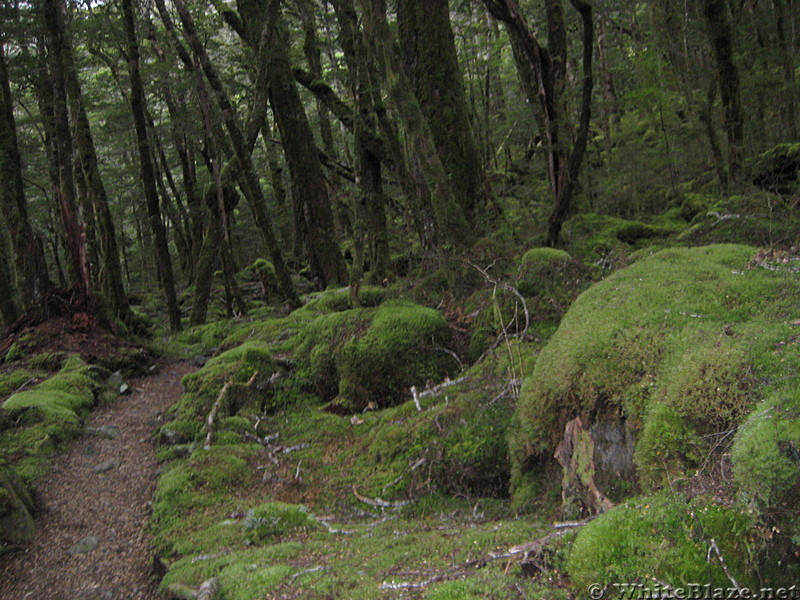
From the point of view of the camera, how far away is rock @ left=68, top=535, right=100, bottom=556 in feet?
15.1

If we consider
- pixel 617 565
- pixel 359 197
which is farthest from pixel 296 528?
pixel 359 197

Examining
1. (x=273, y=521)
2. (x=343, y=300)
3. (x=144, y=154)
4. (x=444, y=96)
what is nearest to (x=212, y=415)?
(x=273, y=521)

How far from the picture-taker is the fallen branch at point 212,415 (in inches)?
235

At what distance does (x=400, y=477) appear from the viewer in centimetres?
466

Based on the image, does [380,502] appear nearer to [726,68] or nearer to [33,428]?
[33,428]

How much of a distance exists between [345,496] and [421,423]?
3.01 feet

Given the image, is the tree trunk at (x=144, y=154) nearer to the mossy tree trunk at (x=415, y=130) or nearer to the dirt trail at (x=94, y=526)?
the dirt trail at (x=94, y=526)

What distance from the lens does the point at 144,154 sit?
44.0ft

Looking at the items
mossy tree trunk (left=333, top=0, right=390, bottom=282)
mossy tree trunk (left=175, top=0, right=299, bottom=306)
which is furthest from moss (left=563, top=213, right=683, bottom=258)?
mossy tree trunk (left=175, top=0, right=299, bottom=306)

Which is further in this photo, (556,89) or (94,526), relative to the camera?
(556,89)

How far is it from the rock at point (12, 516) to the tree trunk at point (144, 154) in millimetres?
9370

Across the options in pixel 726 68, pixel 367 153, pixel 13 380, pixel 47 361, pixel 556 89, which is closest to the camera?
pixel 13 380

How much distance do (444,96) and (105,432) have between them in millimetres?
6971

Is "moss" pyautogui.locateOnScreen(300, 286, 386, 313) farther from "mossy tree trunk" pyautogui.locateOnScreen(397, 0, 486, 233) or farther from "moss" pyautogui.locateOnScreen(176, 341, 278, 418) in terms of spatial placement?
"mossy tree trunk" pyautogui.locateOnScreen(397, 0, 486, 233)
